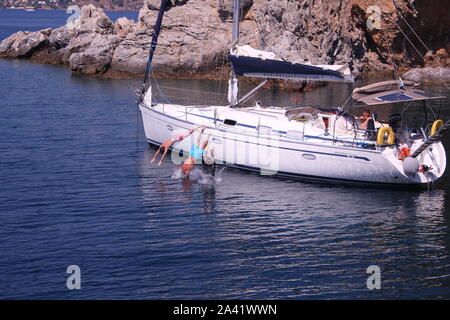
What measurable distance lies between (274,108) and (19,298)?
17352 millimetres

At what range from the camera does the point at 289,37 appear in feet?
193

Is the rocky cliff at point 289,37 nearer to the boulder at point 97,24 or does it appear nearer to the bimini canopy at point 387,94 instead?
the boulder at point 97,24

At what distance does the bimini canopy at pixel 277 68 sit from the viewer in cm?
3172

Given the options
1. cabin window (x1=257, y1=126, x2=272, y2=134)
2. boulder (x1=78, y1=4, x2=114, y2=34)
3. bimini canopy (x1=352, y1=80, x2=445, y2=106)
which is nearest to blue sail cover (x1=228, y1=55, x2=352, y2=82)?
bimini canopy (x1=352, y1=80, x2=445, y2=106)

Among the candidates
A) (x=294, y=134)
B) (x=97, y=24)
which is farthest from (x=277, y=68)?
(x=97, y=24)

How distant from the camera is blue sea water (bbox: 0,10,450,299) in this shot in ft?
66.4

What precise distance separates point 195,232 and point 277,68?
36.8 feet

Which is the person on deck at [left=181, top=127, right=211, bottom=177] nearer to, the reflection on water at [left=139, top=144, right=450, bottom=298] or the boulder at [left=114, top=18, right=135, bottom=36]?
the reflection on water at [left=139, top=144, right=450, bottom=298]

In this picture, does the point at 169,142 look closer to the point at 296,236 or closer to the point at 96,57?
the point at 296,236

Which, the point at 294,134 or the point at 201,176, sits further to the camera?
the point at 201,176

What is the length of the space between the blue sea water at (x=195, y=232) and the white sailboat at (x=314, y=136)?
31.3 inches

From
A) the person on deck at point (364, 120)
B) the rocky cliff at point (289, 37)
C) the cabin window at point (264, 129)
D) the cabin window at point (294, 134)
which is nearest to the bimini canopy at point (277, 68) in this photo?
the person on deck at point (364, 120)

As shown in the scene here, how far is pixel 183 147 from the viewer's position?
33344mm
